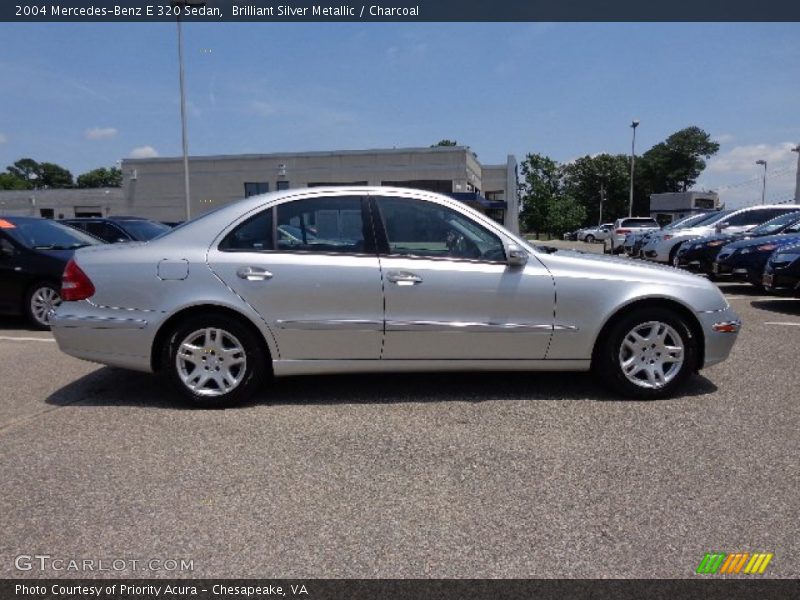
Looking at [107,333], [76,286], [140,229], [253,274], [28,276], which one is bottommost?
[107,333]

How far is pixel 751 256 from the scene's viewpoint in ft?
34.5

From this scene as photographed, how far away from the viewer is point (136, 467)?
3410 millimetres

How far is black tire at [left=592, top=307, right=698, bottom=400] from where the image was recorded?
4457 millimetres

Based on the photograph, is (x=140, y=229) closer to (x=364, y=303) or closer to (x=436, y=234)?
(x=364, y=303)

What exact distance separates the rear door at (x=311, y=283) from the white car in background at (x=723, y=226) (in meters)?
12.8

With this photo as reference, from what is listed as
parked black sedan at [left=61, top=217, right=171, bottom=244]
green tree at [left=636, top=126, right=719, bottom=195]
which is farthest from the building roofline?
green tree at [left=636, top=126, right=719, bottom=195]

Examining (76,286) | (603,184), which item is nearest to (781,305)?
(76,286)

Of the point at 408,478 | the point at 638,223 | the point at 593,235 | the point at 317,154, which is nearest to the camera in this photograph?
the point at 408,478

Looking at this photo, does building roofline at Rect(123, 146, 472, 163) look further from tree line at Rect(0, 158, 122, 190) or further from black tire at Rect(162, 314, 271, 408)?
tree line at Rect(0, 158, 122, 190)

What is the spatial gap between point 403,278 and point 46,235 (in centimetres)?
641

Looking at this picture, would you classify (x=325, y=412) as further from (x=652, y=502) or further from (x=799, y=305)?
(x=799, y=305)

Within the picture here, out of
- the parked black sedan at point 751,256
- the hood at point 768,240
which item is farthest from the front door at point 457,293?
the hood at point 768,240

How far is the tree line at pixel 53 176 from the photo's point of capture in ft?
418

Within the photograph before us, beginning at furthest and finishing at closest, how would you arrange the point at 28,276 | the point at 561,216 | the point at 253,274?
the point at 561,216 < the point at 28,276 < the point at 253,274
